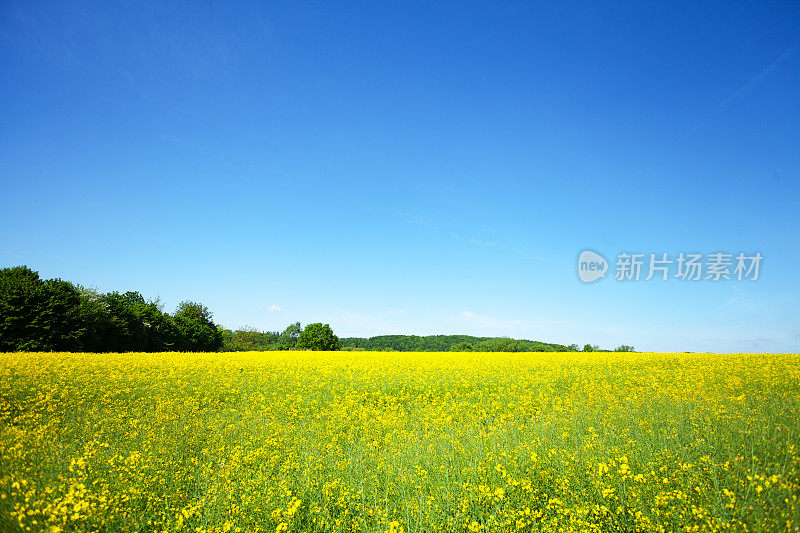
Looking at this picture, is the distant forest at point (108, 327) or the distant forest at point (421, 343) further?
the distant forest at point (421, 343)

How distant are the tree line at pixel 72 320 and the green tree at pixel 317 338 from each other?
1651 centimetres

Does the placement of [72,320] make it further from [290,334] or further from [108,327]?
[290,334]

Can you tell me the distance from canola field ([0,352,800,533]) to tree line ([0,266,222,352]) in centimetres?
2767

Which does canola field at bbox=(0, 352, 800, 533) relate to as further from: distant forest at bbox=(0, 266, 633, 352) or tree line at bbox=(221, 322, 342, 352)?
tree line at bbox=(221, 322, 342, 352)

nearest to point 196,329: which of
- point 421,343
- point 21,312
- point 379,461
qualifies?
point 21,312

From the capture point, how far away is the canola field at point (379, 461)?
4.45 m

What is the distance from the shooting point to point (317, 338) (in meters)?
59.0

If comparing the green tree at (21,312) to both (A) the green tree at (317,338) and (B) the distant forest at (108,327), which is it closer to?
(B) the distant forest at (108,327)

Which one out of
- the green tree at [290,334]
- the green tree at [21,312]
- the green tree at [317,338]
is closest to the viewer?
the green tree at [21,312]

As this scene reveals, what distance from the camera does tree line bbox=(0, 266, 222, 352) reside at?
31.5 m

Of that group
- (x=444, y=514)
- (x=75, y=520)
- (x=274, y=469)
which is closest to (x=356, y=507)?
(x=444, y=514)

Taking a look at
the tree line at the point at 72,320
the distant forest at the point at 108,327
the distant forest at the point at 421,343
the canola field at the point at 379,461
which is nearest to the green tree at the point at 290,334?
the distant forest at the point at 421,343

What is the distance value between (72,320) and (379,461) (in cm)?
4233

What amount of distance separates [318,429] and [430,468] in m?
3.76
